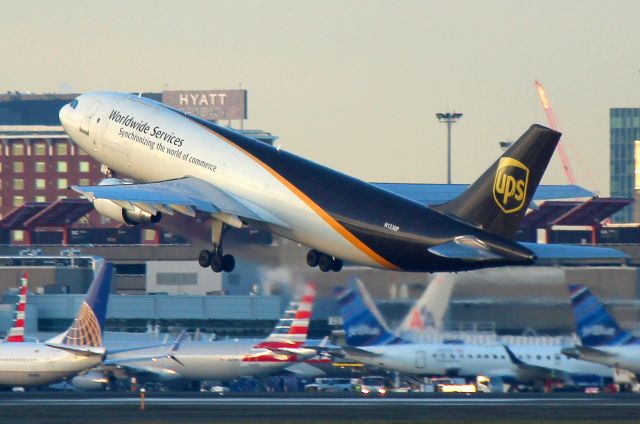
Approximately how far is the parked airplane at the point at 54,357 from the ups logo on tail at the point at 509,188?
29563 millimetres

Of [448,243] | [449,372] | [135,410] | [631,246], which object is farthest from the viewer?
[631,246]

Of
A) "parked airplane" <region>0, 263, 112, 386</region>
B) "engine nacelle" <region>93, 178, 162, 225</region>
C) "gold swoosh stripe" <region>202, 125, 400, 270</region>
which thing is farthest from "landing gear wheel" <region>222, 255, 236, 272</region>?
"parked airplane" <region>0, 263, 112, 386</region>

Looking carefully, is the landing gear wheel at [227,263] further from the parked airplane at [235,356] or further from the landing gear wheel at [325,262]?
the parked airplane at [235,356]

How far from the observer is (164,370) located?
272ft

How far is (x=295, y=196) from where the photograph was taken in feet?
192

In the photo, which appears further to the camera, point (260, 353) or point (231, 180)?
point (260, 353)

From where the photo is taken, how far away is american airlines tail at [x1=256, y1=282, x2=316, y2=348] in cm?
8100

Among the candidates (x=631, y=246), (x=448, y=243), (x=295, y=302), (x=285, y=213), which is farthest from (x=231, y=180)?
(x=631, y=246)

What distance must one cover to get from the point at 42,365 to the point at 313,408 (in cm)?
1805

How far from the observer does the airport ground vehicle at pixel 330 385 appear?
84550 mm

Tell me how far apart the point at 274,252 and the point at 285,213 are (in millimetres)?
13245

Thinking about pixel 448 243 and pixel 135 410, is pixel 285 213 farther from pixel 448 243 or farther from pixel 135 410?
pixel 135 410

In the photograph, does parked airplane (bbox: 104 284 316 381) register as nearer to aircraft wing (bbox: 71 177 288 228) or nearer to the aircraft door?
the aircraft door

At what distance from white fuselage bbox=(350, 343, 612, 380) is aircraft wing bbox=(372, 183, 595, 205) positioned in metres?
14.8
